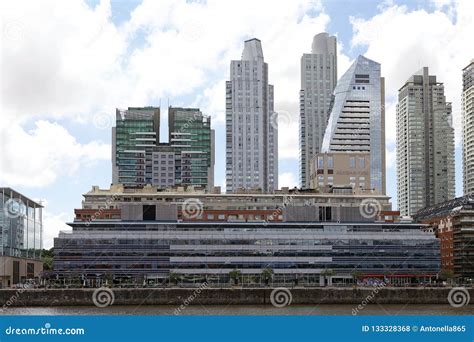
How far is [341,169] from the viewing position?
181 meters

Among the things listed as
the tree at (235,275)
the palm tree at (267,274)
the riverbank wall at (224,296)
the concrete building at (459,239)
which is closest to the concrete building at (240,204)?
the concrete building at (459,239)

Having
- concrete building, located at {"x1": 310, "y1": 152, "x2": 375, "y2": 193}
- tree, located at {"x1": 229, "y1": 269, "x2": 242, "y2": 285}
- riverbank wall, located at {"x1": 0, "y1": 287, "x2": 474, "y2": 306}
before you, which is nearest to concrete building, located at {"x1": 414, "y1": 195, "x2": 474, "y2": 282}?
tree, located at {"x1": 229, "y1": 269, "x2": 242, "y2": 285}

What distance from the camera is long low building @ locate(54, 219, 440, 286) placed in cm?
10612

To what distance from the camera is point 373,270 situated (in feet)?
359

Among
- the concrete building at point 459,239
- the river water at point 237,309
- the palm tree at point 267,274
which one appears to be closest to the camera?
the river water at point 237,309

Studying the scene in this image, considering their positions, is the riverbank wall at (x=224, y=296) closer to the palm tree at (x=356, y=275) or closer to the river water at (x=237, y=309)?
the river water at (x=237, y=309)

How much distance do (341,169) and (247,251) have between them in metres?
76.2

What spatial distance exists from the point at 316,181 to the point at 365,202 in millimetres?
36281

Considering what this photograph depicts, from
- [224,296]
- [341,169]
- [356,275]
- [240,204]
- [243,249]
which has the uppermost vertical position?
[341,169]

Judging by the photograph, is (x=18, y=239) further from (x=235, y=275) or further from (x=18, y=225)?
Answer: (x=235, y=275)

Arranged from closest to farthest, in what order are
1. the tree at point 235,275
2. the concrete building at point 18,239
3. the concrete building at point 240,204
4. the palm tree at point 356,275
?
the concrete building at point 18,239 < the tree at point 235,275 < the palm tree at point 356,275 < the concrete building at point 240,204

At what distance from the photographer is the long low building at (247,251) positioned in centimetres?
10612

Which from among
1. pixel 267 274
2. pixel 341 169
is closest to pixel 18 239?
pixel 267 274

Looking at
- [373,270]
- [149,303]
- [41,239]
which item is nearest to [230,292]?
[149,303]
